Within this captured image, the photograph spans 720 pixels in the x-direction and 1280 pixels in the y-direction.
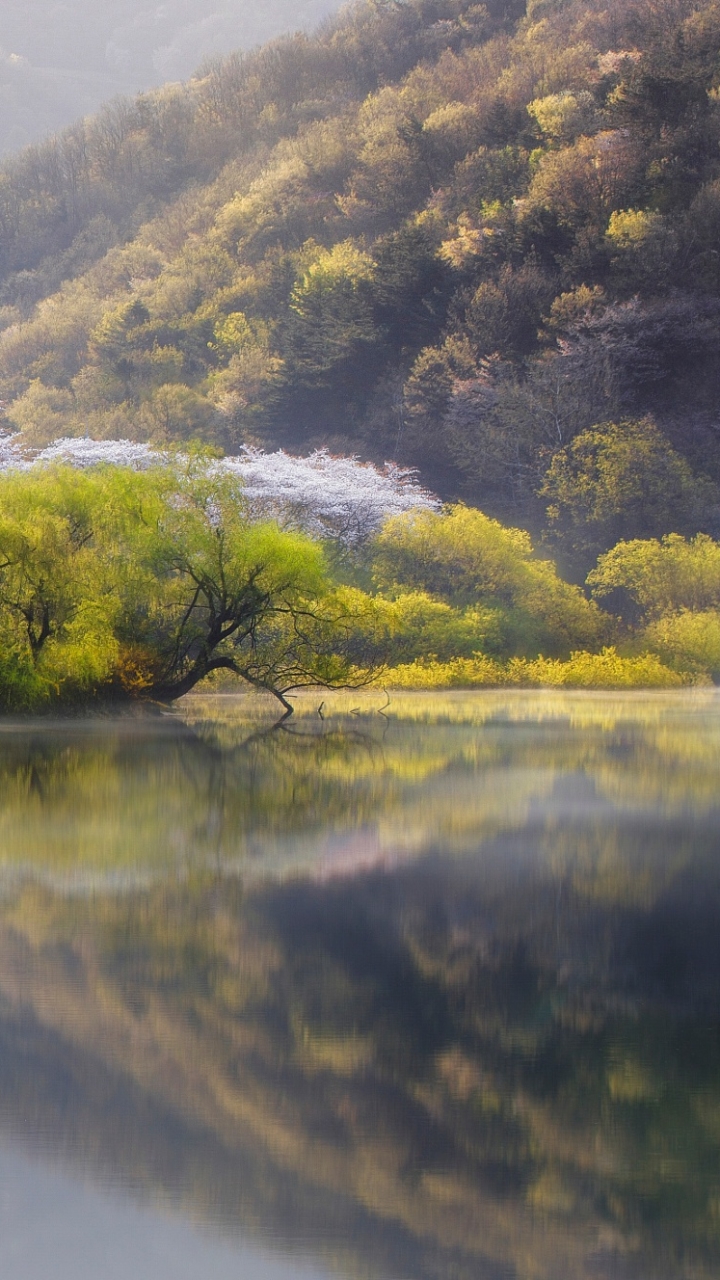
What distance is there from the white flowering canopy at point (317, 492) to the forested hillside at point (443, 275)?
4987 millimetres

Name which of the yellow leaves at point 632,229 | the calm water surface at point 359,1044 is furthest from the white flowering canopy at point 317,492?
the calm water surface at point 359,1044

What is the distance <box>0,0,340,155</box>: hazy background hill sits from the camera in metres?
109

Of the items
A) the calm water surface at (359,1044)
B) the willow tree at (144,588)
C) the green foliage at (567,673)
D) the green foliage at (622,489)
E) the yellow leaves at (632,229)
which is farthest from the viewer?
the yellow leaves at (632,229)

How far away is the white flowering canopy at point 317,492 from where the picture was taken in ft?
120

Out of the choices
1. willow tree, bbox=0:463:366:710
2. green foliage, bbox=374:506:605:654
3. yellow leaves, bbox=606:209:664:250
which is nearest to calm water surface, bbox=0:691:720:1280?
willow tree, bbox=0:463:366:710

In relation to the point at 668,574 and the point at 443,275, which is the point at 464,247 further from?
the point at 668,574

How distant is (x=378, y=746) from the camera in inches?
711

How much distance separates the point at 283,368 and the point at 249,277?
13.6m

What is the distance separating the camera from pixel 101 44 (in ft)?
380

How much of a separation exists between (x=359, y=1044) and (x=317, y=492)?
107 feet

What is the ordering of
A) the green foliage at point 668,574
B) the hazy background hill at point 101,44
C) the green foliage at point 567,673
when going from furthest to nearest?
1. the hazy background hill at point 101,44
2. the green foliage at point 668,574
3. the green foliage at point 567,673

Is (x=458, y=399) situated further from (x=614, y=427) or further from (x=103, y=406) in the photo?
(x=103, y=406)

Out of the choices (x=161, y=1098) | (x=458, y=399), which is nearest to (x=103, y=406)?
(x=458, y=399)

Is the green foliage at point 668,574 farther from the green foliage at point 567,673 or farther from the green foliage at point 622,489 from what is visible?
the green foliage at point 622,489
